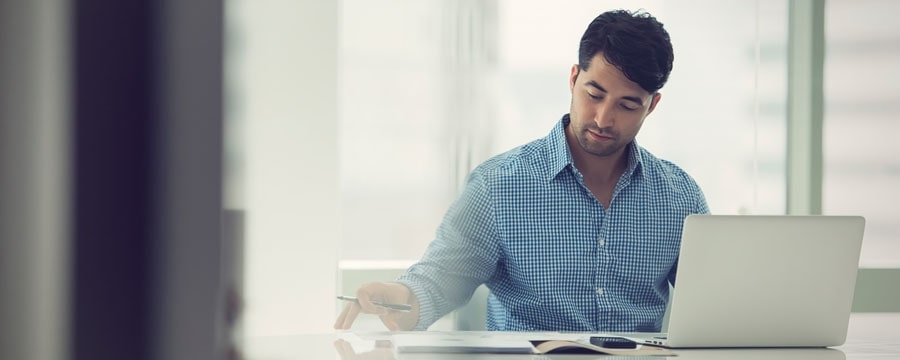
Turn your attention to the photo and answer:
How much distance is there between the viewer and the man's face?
205 centimetres

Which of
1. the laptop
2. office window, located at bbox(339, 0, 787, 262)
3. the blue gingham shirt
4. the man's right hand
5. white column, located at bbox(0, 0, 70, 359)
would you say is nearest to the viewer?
white column, located at bbox(0, 0, 70, 359)

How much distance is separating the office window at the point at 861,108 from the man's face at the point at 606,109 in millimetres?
1062

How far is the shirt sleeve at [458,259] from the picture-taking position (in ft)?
6.14

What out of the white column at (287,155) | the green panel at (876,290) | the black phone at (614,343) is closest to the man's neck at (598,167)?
the black phone at (614,343)

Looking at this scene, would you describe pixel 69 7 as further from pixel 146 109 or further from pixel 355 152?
pixel 355 152

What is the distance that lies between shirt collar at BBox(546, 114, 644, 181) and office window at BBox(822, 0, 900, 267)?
1038mm

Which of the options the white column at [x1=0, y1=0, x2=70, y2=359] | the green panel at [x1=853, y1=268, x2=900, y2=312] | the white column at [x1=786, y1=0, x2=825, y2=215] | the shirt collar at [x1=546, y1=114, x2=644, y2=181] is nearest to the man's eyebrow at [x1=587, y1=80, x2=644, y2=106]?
the shirt collar at [x1=546, y1=114, x2=644, y2=181]

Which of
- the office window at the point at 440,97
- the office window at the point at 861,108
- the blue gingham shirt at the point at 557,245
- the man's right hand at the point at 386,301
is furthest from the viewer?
the office window at the point at 861,108

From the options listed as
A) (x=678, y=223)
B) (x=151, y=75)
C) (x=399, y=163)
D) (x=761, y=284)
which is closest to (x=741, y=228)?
(x=761, y=284)

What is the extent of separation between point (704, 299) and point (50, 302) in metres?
1.26

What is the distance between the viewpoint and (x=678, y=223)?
2121 millimetres

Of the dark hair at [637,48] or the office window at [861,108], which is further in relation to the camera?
the office window at [861,108]

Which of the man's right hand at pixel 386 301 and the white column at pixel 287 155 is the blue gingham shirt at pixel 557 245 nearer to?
the man's right hand at pixel 386 301

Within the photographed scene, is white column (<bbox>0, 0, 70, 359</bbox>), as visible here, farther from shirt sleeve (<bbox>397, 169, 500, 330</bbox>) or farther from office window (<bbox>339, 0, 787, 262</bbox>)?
office window (<bbox>339, 0, 787, 262</bbox>)
